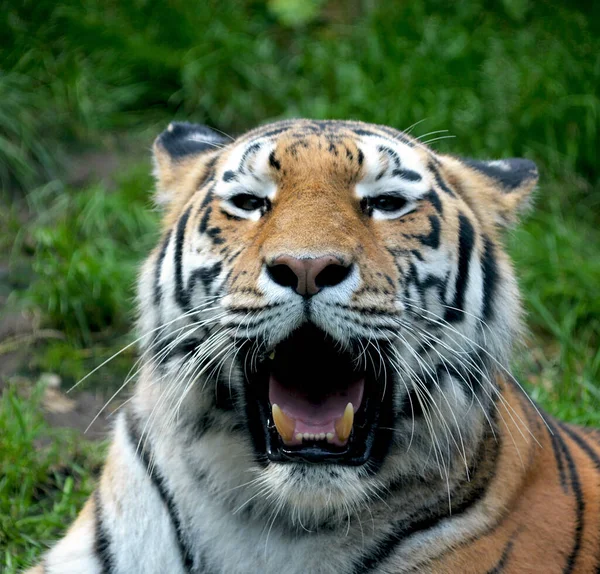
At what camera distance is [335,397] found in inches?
89.0

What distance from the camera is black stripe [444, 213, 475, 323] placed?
7.90ft

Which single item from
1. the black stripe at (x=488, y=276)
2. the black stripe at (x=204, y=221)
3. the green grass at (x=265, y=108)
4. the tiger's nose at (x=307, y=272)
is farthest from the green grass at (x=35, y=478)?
the black stripe at (x=488, y=276)

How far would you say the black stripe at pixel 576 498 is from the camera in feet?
7.63

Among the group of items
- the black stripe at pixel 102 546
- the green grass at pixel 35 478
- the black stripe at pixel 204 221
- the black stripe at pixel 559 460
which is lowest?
the green grass at pixel 35 478

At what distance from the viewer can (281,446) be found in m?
2.20

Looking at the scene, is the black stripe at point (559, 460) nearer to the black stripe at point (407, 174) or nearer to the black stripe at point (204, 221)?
the black stripe at point (407, 174)

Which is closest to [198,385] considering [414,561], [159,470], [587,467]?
[159,470]

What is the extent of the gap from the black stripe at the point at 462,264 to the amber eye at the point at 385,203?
0.67 feet

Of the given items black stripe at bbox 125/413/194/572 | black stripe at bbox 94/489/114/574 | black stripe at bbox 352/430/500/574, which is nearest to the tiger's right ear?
black stripe at bbox 125/413/194/572

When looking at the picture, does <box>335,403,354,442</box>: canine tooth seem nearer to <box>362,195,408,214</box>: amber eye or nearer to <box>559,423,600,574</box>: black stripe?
<box>362,195,408,214</box>: amber eye

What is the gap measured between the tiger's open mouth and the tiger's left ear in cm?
71

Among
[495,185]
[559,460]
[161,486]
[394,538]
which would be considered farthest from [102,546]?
[495,185]

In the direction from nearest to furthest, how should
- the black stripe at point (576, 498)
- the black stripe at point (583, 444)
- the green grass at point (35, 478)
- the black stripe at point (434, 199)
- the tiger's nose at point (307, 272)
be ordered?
the tiger's nose at point (307, 272), the black stripe at point (576, 498), the black stripe at point (434, 199), the black stripe at point (583, 444), the green grass at point (35, 478)

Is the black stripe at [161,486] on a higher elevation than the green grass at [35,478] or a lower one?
higher
